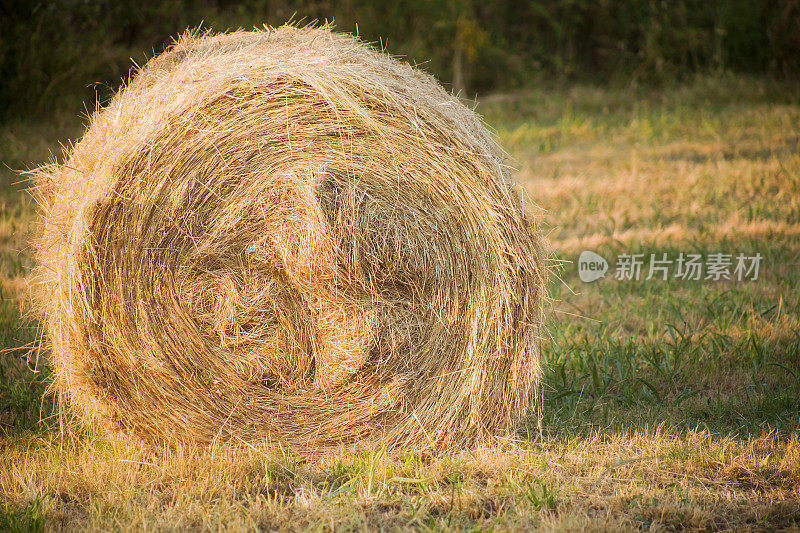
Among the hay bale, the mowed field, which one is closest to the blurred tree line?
the mowed field

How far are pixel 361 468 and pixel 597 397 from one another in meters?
1.57

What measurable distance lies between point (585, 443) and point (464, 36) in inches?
546

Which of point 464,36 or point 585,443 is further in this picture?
point 464,36

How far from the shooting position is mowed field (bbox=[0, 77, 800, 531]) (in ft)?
9.60

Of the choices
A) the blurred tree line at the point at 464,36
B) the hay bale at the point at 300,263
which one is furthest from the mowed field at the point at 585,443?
the blurred tree line at the point at 464,36

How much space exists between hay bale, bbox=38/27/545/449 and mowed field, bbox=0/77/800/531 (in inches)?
8.6

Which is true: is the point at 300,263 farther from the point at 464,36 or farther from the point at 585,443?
the point at 464,36

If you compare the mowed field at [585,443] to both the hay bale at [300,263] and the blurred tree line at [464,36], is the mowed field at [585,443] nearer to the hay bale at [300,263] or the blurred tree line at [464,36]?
the hay bale at [300,263]

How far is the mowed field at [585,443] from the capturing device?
293cm

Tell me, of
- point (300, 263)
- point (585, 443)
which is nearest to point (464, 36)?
point (300, 263)

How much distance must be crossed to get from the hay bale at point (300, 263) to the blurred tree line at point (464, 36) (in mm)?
6550

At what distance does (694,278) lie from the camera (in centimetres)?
599

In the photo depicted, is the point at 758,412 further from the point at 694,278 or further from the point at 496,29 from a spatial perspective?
the point at 496,29

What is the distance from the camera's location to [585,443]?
139 inches
